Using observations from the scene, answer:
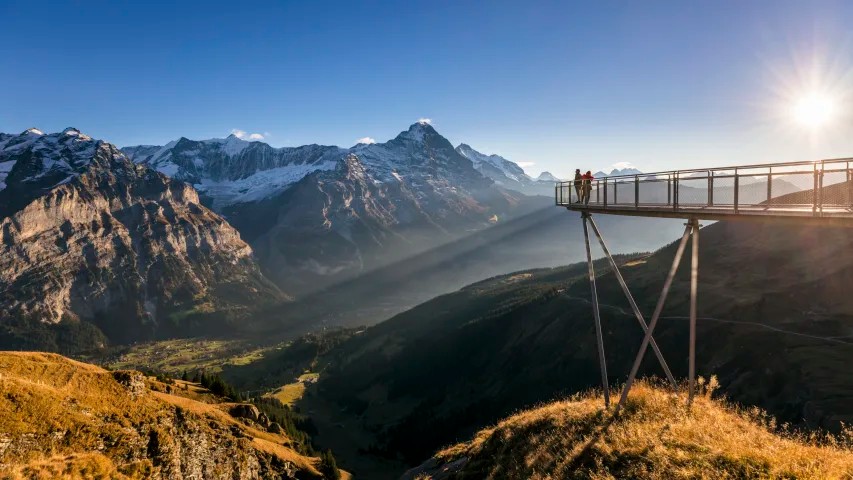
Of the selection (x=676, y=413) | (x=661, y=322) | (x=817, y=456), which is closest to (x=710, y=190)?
(x=676, y=413)


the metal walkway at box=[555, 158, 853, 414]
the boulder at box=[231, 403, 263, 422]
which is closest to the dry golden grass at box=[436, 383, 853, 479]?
the metal walkway at box=[555, 158, 853, 414]

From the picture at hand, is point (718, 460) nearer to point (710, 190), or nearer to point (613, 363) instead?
point (710, 190)

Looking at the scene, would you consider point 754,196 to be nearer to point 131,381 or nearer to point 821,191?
point 821,191

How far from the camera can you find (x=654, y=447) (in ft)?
56.7

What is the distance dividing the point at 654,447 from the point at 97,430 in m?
45.6

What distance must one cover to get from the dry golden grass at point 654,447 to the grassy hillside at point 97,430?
102ft

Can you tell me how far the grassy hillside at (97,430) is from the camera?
33562mm

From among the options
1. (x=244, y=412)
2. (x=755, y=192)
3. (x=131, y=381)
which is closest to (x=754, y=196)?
(x=755, y=192)

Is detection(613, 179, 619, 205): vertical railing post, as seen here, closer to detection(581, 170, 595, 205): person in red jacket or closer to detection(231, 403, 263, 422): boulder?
detection(581, 170, 595, 205): person in red jacket

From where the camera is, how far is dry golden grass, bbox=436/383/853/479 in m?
14.3

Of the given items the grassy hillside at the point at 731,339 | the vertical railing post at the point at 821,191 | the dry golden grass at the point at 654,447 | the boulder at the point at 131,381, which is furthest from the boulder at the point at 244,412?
the vertical railing post at the point at 821,191

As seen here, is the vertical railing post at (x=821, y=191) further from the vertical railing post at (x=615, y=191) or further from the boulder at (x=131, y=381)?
the boulder at (x=131, y=381)

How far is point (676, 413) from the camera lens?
68.7ft

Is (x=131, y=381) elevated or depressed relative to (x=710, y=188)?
depressed
